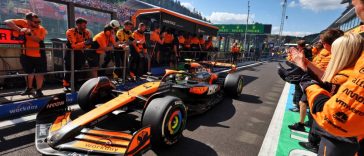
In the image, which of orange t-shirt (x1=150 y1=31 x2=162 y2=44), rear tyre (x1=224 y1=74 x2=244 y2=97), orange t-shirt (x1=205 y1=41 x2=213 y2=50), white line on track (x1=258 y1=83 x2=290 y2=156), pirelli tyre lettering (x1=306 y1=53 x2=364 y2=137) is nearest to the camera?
pirelli tyre lettering (x1=306 y1=53 x2=364 y2=137)

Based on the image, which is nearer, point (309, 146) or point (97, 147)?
point (97, 147)

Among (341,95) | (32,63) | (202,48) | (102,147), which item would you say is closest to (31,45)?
(32,63)

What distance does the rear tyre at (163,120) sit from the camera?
282 centimetres

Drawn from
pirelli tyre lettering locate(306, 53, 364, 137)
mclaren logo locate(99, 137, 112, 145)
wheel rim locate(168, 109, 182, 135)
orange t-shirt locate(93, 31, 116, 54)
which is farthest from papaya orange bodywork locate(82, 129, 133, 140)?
orange t-shirt locate(93, 31, 116, 54)

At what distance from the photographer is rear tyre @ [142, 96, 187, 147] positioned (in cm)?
282

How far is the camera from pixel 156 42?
8781mm

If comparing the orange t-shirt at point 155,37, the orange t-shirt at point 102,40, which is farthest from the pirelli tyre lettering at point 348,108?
the orange t-shirt at point 155,37

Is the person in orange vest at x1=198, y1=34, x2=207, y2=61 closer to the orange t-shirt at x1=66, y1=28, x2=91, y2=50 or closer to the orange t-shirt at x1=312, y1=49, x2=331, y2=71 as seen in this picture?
the orange t-shirt at x1=66, y1=28, x2=91, y2=50

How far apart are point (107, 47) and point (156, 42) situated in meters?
3.31

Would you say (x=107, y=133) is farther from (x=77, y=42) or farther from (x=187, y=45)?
(x=187, y=45)

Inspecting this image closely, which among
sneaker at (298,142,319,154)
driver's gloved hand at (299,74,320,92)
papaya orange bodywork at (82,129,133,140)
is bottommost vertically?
sneaker at (298,142,319,154)

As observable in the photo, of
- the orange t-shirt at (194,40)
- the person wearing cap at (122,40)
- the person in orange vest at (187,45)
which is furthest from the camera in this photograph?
the orange t-shirt at (194,40)

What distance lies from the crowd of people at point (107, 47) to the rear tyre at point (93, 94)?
1.03 m

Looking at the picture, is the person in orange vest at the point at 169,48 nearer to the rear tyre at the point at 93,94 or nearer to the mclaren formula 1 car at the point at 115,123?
the mclaren formula 1 car at the point at 115,123
